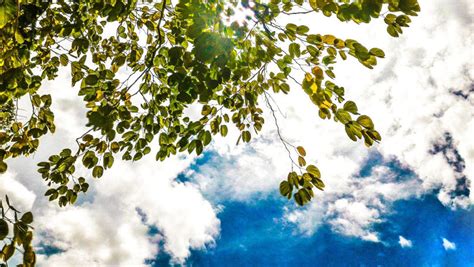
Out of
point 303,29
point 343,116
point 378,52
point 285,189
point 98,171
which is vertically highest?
point 303,29

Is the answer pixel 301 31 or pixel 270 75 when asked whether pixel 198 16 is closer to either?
pixel 301 31

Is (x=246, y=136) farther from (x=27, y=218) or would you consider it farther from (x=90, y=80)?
(x=27, y=218)

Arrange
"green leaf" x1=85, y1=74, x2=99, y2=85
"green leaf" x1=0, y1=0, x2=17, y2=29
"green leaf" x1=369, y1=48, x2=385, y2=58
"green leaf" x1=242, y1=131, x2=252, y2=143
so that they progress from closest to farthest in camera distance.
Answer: "green leaf" x1=0, y1=0, x2=17, y2=29, "green leaf" x1=369, y1=48, x2=385, y2=58, "green leaf" x1=85, y1=74, x2=99, y2=85, "green leaf" x1=242, y1=131, x2=252, y2=143

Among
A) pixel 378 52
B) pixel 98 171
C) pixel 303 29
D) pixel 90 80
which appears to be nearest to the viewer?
pixel 378 52

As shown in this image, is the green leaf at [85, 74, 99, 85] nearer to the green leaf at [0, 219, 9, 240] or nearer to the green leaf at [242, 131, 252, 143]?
the green leaf at [0, 219, 9, 240]

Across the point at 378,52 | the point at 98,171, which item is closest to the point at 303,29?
the point at 378,52

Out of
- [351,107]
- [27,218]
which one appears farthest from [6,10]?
[351,107]

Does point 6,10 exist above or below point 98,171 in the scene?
below

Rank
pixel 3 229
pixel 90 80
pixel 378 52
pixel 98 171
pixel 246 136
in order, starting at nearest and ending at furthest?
1. pixel 3 229
2. pixel 378 52
3. pixel 90 80
4. pixel 98 171
5. pixel 246 136

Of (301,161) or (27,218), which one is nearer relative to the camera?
(27,218)

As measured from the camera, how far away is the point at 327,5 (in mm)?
1777

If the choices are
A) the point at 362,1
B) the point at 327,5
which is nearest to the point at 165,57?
the point at 327,5

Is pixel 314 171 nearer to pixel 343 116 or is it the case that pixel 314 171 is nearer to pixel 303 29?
pixel 343 116

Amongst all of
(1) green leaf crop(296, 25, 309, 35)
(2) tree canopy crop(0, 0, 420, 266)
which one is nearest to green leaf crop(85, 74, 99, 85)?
(2) tree canopy crop(0, 0, 420, 266)
